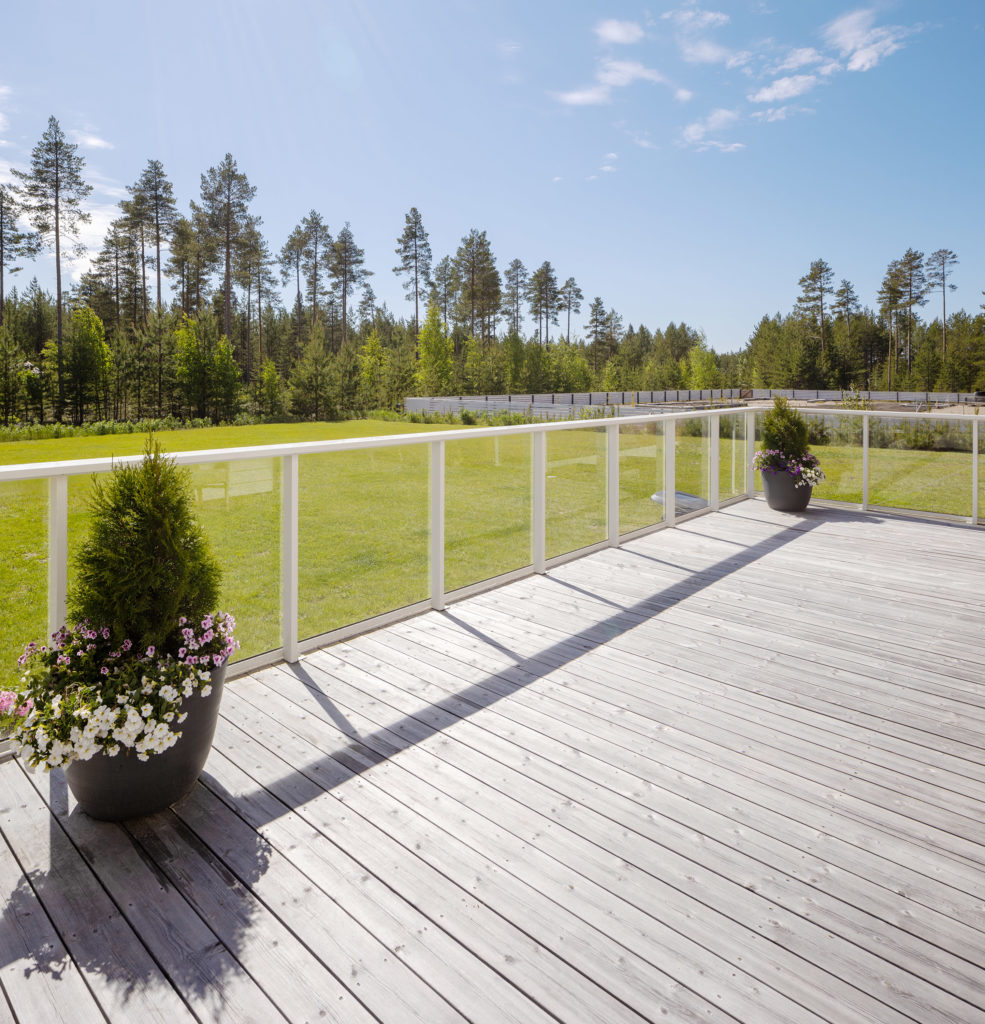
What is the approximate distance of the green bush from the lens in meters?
6.93

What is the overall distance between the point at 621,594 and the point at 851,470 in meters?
4.04

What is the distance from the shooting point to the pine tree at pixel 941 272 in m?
47.8

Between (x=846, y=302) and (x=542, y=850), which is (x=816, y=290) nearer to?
(x=846, y=302)

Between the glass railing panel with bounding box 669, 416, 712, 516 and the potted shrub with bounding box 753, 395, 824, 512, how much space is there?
0.59 m

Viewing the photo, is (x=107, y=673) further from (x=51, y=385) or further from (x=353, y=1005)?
(x=51, y=385)

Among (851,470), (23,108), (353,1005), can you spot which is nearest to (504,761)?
(353,1005)

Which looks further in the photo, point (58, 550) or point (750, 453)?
point (750, 453)

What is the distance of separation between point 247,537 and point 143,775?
1.20 m

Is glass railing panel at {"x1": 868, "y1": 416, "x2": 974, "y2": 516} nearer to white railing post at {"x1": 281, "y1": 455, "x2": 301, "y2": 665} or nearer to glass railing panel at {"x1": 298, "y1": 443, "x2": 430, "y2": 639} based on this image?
glass railing panel at {"x1": 298, "y1": 443, "x2": 430, "y2": 639}

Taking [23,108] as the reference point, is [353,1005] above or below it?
below

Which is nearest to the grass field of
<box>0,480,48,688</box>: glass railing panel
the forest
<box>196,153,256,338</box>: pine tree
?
<box>0,480,48,688</box>: glass railing panel

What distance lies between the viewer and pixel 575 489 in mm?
5145

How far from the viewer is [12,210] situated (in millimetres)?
29750

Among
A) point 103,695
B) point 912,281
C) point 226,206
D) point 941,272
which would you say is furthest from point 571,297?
point 103,695
